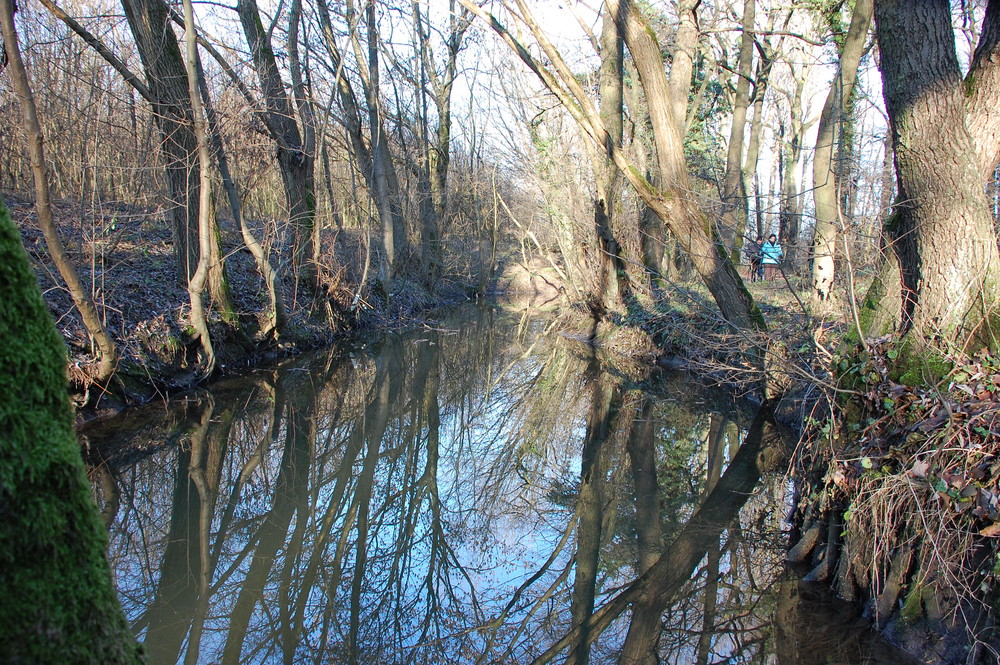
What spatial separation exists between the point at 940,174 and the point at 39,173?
801 cm

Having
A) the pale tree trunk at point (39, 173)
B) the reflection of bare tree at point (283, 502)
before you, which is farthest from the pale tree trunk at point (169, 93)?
the reflection of bare tree at point (283, 502)

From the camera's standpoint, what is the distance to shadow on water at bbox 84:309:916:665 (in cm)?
412

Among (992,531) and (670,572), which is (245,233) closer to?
(670,572)

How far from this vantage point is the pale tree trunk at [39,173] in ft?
20.8

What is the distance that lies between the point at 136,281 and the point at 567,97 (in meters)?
7.10

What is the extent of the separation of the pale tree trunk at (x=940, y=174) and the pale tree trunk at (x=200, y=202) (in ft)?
27.3

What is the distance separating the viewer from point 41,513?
4.70ft

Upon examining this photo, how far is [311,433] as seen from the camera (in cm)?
816

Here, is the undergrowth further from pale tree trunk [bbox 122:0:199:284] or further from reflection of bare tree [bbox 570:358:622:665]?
pale tree trunk [bbox 122:0:199:284]

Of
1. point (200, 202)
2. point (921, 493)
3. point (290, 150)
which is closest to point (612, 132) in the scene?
point (290, 150)

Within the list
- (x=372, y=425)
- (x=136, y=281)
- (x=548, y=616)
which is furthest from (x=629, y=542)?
(x=136, y=281)

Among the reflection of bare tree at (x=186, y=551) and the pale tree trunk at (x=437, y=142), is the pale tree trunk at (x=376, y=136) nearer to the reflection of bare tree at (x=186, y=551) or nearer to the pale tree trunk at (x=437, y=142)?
the pale tree trunk at (x=437, y=142)

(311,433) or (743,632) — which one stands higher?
(311,433)

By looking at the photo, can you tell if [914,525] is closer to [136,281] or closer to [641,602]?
[641,602]
